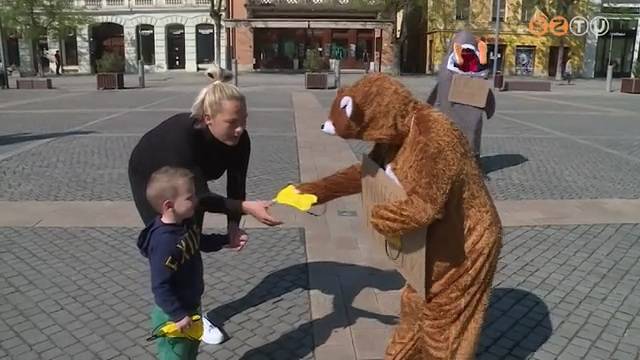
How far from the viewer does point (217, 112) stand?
2688mm

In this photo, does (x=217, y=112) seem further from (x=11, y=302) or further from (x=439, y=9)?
(x=439, y=9)

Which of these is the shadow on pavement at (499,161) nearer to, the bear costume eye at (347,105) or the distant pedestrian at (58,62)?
the bear costume eye at (347,105)

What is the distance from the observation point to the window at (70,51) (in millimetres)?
42969

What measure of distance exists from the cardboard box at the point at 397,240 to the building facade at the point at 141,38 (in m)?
40.8

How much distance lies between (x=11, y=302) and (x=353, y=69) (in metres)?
40.4

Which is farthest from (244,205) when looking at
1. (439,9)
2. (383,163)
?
(439,9)

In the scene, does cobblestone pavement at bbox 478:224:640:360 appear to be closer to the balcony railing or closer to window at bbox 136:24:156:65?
the balcony railing

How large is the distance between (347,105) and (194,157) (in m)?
0.95

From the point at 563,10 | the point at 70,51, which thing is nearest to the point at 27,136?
the point at 563,10

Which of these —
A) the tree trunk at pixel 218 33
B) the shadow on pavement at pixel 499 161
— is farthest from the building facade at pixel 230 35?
the shadow on pavement at pixel 499 161

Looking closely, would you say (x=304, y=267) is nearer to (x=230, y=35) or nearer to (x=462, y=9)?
(x=462, y=9)

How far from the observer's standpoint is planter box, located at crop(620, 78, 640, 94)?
961 inches

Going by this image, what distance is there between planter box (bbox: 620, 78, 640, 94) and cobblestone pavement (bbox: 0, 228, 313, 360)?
23.9m

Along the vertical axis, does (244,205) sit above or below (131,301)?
above
